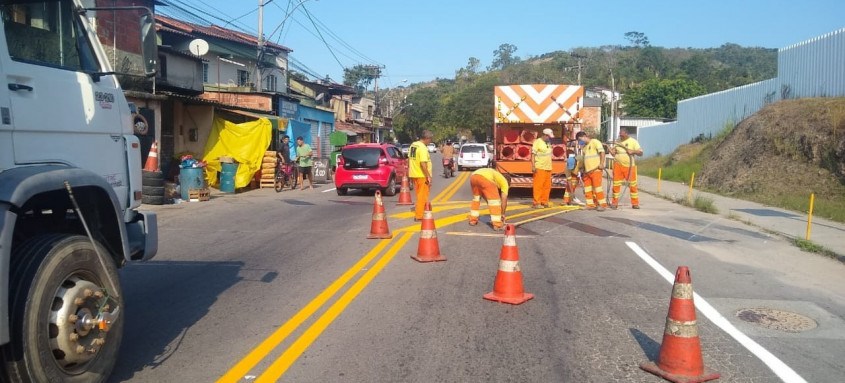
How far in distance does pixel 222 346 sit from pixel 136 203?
136 cm

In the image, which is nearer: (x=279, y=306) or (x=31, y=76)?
(x=31, y=76)

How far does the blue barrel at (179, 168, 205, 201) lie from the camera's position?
59.4ft

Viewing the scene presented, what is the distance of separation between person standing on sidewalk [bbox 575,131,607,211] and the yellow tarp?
1083 cm

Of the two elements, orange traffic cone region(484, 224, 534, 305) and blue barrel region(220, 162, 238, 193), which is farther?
blue barrel region(220, 162, 238, 193)

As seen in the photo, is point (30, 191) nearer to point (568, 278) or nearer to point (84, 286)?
point (84, 286)

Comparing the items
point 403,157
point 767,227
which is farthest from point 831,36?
point 403,157

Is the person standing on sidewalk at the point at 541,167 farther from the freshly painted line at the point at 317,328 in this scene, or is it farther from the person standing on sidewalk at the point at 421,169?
the freshly painted line at the point at 317,328

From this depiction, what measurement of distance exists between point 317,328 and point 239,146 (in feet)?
57.6

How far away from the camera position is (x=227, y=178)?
21.1 m

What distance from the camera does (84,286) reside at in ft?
14.1

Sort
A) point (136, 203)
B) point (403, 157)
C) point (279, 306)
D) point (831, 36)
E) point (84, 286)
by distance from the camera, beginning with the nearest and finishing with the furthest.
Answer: point (84, 286), point (136, 203), point (279, 306), point (831, 36), point (403, 157)

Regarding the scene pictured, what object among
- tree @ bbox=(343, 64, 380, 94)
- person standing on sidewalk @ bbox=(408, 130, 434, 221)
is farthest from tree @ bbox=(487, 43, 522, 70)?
person standing on sidewalk @ bbox=(408, 130, 434, 221)

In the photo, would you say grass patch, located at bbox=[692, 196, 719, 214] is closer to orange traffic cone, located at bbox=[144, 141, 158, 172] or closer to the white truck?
orange traffic cone, located at bbox=[144, 141, 158, 172]

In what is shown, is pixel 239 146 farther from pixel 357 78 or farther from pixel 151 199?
pixel 357 78
